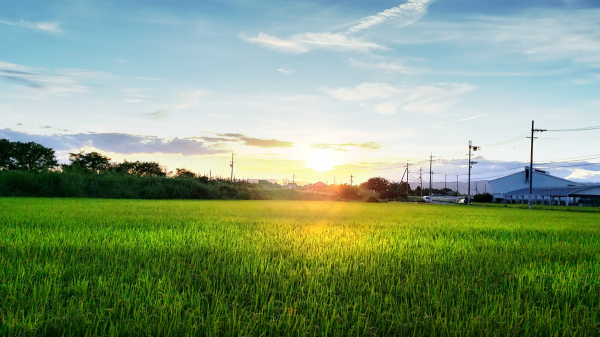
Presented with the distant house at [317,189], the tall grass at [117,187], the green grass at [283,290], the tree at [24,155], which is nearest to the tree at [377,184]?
the distant house at [317,189]

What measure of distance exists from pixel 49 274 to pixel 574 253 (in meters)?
7.57

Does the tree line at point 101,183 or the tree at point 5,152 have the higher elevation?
the tree at point 5,152

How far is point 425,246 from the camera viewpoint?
630cm

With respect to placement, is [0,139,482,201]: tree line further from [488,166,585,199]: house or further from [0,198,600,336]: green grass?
[488,166,585,199]: house

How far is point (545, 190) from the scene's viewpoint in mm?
60125

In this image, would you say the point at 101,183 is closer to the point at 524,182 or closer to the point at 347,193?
the point at 347,193

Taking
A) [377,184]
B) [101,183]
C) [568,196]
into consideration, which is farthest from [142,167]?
[568,196]

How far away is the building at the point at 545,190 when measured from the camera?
51.8m

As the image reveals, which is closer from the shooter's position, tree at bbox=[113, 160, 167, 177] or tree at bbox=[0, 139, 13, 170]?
tree at bbox=[0, 139, 13, 170]

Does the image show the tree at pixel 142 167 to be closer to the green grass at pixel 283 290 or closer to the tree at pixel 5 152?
the tree at pixel 5 152

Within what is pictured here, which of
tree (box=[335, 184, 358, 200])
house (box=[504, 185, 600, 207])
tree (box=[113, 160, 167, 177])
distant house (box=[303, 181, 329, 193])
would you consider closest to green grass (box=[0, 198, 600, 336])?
distant house (box=[303, 181, 329, 193])

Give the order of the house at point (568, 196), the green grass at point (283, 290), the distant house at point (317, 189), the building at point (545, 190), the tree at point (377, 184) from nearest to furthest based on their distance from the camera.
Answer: the green grass at point (283, 290) → the house at point (568, 196) → the building at point (545, 190) → the distant house at point (317, 189) → the tree at point (377, 184)

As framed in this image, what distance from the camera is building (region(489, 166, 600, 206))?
51812 millimetres

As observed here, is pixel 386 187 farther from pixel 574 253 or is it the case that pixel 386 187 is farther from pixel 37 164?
pixel 574 253
